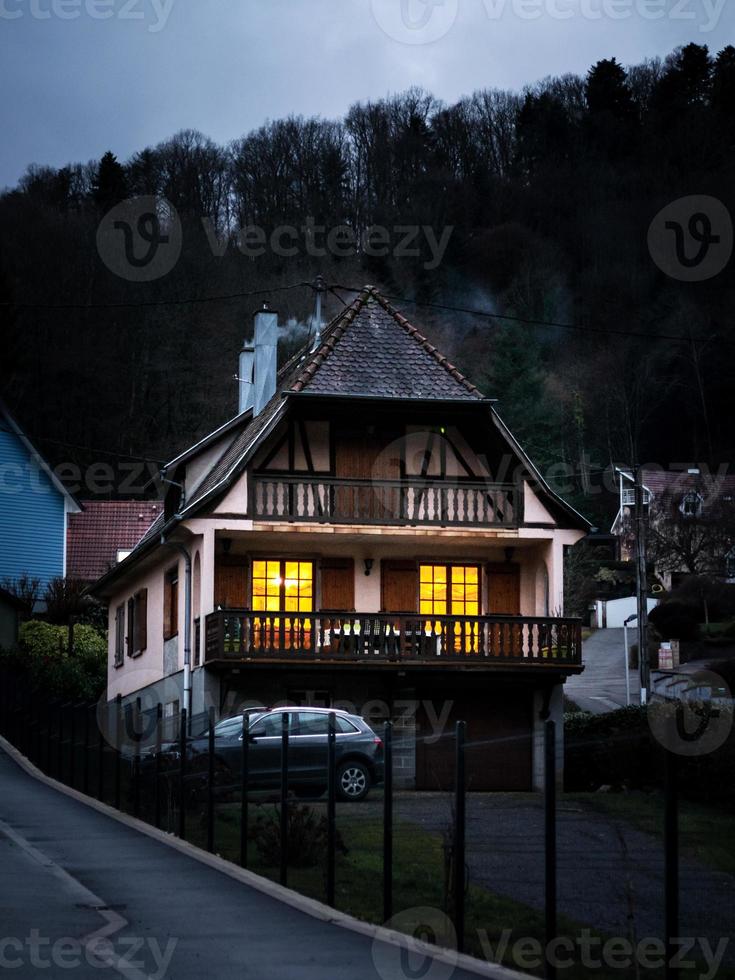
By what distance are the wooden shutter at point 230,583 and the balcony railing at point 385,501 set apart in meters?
1.51

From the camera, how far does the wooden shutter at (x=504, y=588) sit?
34844 millimetres

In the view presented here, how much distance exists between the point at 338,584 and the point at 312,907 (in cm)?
2005

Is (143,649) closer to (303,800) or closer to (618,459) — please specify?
(303,800)

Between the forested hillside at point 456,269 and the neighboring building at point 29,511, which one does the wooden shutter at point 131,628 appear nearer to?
the forested hillside at point 456,269

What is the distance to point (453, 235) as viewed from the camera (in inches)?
4643

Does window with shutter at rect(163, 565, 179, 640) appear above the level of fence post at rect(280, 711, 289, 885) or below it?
above

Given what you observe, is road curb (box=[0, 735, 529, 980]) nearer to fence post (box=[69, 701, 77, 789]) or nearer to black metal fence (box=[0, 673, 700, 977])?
black metal fence (box=[0, 673, 700, 977])

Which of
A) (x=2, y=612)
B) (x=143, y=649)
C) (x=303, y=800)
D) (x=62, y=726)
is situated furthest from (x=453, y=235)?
→ (x=303, y=800)

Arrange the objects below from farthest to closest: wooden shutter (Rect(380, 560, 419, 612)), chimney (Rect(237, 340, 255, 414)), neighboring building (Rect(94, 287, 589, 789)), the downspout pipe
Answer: chimney (Rect(237, 340, 255, 414)), wooden shutter (Rect(380, 560, 419, 612)), the downspout pipe, neighboring building (Rect(94, 287, 589, 789))

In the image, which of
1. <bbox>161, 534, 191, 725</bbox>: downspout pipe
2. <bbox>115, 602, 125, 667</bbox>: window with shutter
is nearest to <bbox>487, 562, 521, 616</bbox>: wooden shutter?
<bbox>161, 534, 191, 725</bbox>: downspout pipe

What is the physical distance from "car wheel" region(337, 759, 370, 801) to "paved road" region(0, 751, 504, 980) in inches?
232

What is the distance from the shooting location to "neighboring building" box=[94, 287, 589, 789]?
1264 inches

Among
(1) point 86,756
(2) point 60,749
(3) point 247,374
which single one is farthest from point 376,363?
(1) point 86,756

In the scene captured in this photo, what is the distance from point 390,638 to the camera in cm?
3206
